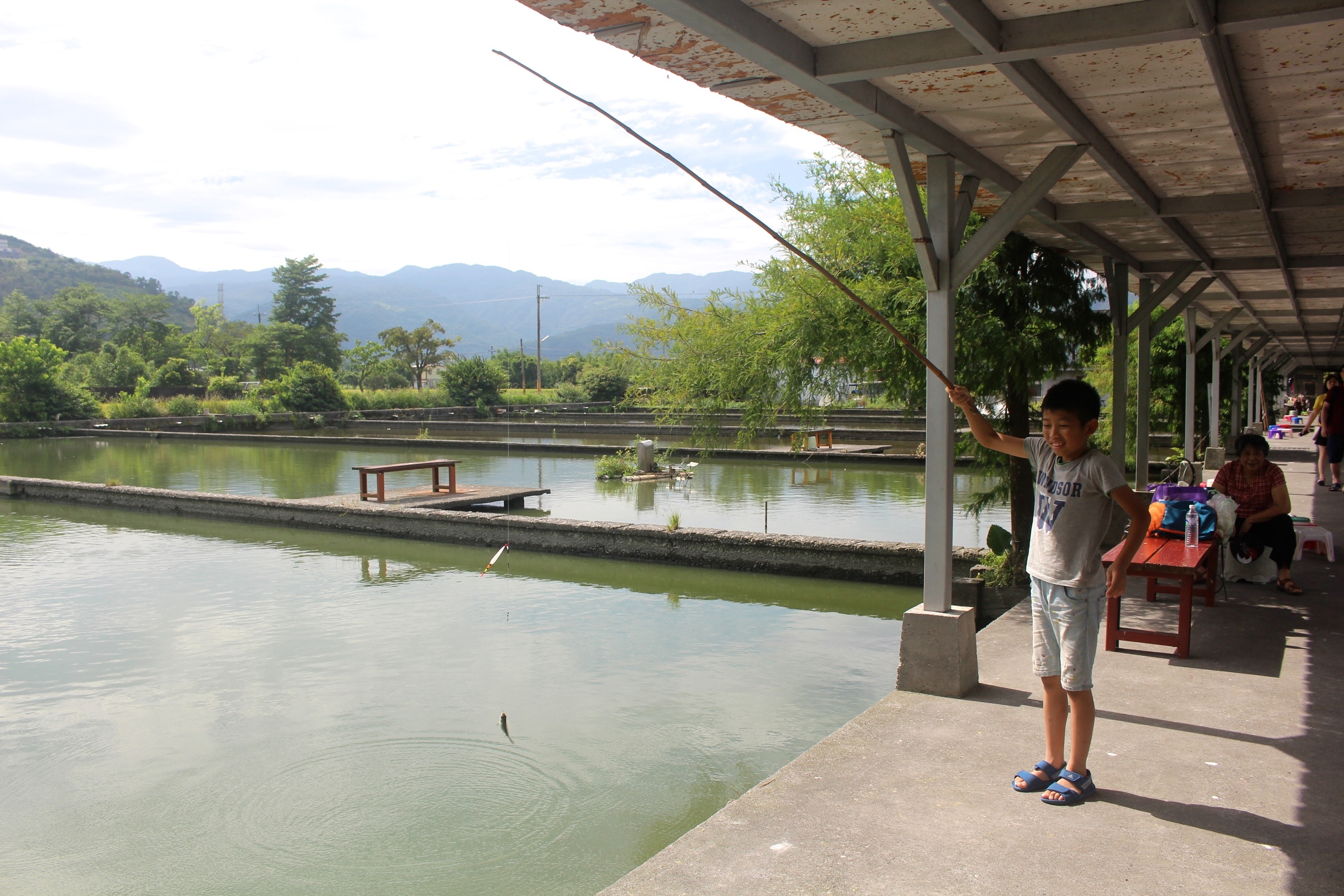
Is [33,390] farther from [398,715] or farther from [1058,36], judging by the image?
[1058,36]

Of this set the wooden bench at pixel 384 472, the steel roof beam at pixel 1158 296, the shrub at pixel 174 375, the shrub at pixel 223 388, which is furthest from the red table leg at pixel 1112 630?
the shrub at pixel 174 375

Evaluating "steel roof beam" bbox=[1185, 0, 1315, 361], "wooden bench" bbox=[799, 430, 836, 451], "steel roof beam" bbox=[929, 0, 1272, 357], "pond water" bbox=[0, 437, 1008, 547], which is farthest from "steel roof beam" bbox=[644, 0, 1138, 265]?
"wooden bench" bbox=[799, 430, 836, 451]

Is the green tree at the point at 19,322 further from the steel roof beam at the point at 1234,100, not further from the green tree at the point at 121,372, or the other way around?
the steel roof beam at the point at 1234,100

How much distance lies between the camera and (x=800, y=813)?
10.7ft

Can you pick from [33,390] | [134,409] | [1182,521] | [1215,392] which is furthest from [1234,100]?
[33,390]

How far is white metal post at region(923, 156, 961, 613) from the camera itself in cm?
457

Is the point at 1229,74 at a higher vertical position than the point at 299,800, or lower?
higher

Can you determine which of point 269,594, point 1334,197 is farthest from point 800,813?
point 269,594

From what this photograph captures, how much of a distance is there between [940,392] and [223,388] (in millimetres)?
44467

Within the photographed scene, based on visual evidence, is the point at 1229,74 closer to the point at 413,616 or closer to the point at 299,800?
the point at 299,800

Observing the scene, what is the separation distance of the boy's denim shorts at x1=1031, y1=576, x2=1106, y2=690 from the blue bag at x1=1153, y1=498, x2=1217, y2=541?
9.88 feet

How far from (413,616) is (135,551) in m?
5.35

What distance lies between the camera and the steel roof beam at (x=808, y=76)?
9.57 feet

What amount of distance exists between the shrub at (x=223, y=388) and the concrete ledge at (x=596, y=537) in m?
30.3
